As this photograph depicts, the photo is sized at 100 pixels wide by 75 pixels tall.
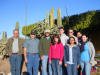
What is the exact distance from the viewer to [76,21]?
13000mm

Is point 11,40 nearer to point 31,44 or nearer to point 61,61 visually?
point 31,44

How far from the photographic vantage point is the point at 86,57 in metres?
3.75

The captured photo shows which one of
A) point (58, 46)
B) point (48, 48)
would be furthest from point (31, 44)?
point (58, 46)

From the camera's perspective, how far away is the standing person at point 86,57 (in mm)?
3698

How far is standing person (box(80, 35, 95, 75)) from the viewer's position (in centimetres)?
370

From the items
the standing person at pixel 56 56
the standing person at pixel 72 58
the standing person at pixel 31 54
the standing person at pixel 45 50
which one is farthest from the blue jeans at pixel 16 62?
the standing person at pixel 72 58

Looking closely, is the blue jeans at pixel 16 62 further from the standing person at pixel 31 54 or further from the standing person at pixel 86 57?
the standing person at pixel 86 57

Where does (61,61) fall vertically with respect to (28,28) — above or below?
below

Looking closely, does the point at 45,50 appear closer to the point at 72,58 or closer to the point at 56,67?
the point at 56,67

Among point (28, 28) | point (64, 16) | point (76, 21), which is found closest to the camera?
point (76, 21)

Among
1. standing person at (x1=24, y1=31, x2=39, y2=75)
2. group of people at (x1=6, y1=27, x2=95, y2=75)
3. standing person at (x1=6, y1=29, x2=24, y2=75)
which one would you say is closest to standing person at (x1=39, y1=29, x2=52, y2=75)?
group of people at (x1=6, y1=27, x2=95, y2=75)

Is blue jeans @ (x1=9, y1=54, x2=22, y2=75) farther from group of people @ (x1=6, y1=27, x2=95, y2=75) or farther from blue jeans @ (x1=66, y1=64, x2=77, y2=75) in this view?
blue jeans @ (x1=66, y1=64, x2=77, y2=75)

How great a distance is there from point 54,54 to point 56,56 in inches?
3.2

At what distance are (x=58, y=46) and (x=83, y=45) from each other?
2.28 feet
